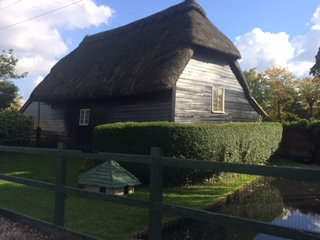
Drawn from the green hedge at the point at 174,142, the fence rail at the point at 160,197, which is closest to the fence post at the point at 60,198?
the fence rail at the point at 160,197

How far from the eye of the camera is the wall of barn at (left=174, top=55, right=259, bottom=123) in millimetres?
14891

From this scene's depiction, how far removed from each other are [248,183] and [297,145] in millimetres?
9519

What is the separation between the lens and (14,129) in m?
18.6

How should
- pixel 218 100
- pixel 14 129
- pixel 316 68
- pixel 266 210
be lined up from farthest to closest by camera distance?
pixel 316 68 < pixel 14 129 < pixel 218 100 < pixel 266 210

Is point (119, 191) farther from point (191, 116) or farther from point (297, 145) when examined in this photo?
point (297, 145)

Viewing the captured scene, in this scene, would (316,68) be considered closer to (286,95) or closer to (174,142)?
(286,95)

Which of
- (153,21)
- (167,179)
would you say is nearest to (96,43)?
(153,21)

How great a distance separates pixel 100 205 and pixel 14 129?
13.8 metres

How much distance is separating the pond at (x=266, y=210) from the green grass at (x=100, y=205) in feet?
1.67

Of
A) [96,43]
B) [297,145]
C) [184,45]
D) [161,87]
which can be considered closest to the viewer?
[161,87]

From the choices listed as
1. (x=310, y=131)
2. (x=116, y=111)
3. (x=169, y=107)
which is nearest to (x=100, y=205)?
(x=169, y=107)

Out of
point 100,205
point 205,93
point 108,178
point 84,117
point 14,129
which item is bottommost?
point 100,205

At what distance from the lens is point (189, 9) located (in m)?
18.3

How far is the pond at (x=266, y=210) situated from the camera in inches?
225
